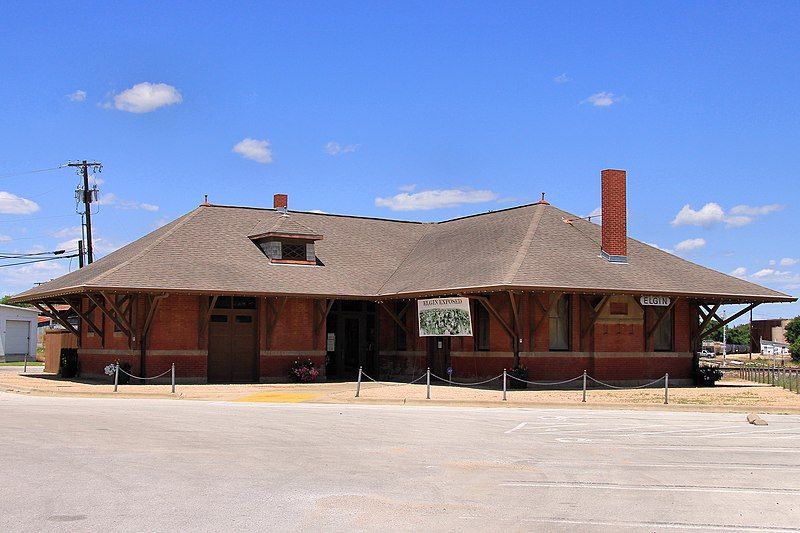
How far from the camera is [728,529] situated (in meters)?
9.27

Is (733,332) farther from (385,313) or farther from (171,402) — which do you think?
(171,402)

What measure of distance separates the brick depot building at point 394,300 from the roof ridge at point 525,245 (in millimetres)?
100

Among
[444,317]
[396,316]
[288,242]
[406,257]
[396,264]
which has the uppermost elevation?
[288,242]

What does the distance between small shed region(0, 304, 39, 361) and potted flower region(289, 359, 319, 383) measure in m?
36.9

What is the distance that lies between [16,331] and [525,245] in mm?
47057

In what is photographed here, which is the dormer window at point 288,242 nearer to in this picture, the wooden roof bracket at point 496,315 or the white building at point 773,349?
the wooden roof bracket at point 496,315

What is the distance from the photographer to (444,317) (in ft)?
108

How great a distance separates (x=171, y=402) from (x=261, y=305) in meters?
8.62

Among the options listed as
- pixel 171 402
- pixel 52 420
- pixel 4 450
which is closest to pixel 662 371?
pixel 171 402

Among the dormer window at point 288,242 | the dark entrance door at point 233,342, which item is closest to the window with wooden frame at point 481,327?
the dormer window at point 288,242

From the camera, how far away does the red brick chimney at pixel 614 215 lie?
3425 centimetres

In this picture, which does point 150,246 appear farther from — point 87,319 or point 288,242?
point 288,242

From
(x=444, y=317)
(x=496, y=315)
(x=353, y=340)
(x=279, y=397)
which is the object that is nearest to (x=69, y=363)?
(x=353, y=340)

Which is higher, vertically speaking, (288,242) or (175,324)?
(288,242)
